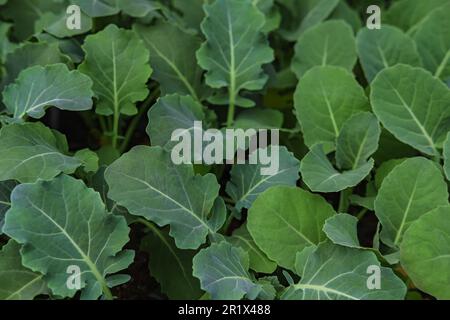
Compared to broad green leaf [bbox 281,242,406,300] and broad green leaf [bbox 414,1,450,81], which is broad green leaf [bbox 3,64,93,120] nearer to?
broad green leaf [bbox 281,242,406,300]

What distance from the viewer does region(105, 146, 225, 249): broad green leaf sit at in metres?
1.01

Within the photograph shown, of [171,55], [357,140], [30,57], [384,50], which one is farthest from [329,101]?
[30,57]

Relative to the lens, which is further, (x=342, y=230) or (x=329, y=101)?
(x=329, y=101)

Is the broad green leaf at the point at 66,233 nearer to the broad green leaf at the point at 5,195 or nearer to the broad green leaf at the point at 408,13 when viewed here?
the broad green leaf at the point at 5,195

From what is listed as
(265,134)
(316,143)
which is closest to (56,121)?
(265,134)

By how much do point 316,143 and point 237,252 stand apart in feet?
0.75

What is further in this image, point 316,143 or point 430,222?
point 316,143

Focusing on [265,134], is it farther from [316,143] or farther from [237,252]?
[237,252]

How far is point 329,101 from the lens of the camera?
4.00 feet

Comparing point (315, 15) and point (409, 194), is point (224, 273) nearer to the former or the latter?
point (409, 194)

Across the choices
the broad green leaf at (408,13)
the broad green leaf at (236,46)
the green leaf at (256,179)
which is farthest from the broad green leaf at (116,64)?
the broad green leaf at (408,13)

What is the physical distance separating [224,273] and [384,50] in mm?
601

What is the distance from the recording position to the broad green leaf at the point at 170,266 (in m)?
1.10

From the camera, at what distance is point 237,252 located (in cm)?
101
